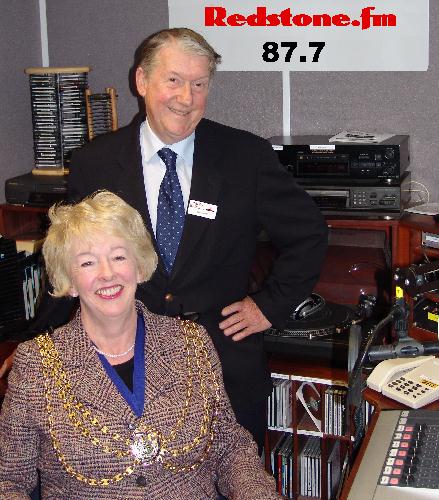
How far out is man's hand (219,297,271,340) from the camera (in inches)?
91.4

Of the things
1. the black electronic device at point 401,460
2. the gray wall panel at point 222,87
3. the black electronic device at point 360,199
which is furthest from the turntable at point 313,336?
the black electronic device at point 401,460

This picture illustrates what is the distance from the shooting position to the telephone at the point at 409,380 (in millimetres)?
2104

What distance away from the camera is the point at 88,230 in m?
1.90

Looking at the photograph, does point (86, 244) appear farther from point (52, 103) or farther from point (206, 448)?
point (52, 103)

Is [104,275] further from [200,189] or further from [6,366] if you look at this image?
[6,366]

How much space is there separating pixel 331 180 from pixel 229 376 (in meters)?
0.85

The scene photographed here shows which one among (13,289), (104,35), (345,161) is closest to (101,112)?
(104,35)

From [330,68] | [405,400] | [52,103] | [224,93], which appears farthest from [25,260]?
[405,400]

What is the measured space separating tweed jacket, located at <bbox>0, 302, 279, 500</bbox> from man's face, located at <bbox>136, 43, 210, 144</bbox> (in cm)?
59

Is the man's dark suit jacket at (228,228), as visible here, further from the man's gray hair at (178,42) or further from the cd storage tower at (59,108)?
the cd storage tower at (59,108)

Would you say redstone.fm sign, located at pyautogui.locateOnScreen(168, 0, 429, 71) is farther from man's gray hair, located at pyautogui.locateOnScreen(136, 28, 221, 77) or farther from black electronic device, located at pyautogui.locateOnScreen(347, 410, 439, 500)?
black electronic device, located at pyautogui.locateOnScreen(347, 410, 439, 500)

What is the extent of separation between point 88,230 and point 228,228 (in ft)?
1.65

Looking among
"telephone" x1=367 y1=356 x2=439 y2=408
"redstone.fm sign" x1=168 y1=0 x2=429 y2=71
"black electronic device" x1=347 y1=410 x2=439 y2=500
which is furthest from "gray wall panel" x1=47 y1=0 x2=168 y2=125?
"black electronic device" x1=347 y1=410 x2=439 y2=500

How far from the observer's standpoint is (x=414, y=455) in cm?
182
